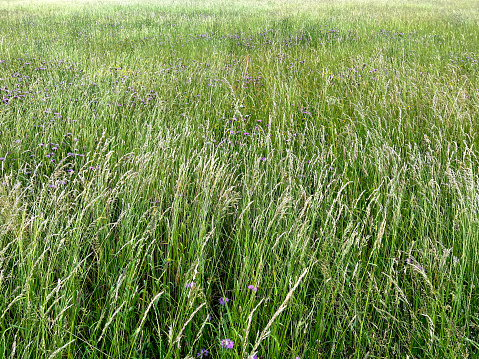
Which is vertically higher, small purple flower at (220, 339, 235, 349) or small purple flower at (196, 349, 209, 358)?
small purple flower at (220, 339, 235, 349)

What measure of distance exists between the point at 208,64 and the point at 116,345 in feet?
15.0

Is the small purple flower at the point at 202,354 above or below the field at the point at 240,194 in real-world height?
below

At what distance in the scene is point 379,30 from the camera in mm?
8047

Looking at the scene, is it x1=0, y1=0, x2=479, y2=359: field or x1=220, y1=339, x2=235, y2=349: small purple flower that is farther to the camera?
x1=0, y1=0, x2=479, y2=359: field

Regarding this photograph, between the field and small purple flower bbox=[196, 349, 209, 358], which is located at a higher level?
the field

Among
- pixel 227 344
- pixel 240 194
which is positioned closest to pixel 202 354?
pixel 227 344

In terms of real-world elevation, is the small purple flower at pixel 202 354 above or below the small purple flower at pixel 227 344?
below

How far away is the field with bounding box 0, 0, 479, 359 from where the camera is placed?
Result: 1.20 metres

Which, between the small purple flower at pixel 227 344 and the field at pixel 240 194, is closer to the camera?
the small purple flower at pixel 227 344

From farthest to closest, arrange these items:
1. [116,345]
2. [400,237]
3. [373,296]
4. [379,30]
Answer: [379,30], [400,237], [373,296], [116,345]

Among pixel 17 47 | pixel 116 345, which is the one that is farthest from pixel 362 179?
pixel 17 47

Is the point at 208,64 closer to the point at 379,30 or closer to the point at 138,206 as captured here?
the point at 138,206

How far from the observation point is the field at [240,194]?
1.20m

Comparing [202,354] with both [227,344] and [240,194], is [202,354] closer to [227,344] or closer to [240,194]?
[227,344]
